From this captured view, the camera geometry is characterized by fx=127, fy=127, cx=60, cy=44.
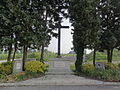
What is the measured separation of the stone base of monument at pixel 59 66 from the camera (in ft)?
30.5

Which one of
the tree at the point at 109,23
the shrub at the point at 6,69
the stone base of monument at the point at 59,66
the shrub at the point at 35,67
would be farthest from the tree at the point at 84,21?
the shrub at the point at 6,69

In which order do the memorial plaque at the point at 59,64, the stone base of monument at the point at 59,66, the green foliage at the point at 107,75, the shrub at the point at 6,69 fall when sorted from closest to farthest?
the green foliage at the point at 107,75, the shrub at the point at 6,69, the stone base of monument at the point at 59,66, the memorial plaque at the point at 59,64

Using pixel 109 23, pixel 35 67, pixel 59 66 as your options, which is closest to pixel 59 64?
pixel 59 66

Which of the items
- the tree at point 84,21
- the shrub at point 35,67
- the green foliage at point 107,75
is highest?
the tree at point 84,21

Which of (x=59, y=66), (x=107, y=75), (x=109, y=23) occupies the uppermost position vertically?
(x=109, y=23)

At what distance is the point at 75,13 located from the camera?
8.85 m

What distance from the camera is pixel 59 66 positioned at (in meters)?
9.45

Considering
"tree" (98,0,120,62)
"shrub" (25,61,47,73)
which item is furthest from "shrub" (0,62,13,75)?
"tree" (98,0,120,62)

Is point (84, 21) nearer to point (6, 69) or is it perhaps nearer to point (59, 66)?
point (59, 66)

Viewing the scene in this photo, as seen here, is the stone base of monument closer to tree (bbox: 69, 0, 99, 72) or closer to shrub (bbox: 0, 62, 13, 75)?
tree (bbox: 69, 0, 99, 72)

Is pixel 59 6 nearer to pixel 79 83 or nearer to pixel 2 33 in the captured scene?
pixel 2 33

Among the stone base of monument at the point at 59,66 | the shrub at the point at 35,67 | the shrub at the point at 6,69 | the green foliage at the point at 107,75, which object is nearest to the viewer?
the green foliage at the point at 107,75

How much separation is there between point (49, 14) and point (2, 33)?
448cm

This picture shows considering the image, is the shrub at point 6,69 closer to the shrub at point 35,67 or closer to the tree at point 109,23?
the shrub at point 35,67
